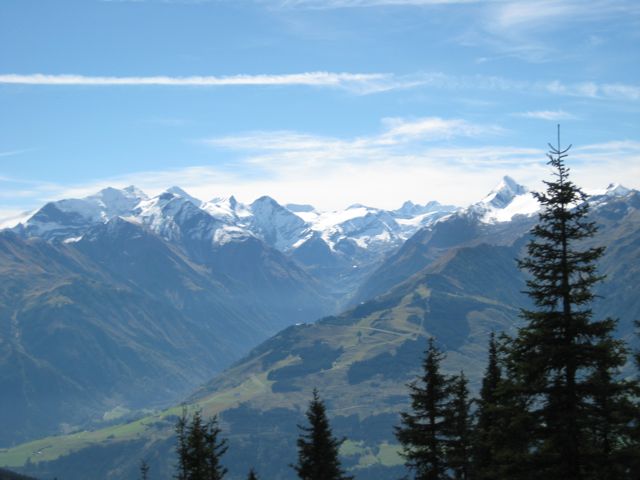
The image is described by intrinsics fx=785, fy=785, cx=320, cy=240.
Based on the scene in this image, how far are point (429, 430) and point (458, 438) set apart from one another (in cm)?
667

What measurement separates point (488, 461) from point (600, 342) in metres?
17.2

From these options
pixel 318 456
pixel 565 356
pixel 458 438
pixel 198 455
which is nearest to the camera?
pixel 565 356

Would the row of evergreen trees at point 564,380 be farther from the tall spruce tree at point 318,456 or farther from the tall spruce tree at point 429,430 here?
the tall spruce tree at point 318,456

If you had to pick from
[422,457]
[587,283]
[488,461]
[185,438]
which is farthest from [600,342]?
[185,438]

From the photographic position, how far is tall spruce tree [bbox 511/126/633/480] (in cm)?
2733

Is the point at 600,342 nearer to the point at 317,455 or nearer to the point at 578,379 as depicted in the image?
the point at 578,379

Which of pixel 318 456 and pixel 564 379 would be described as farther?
pixel 318 456

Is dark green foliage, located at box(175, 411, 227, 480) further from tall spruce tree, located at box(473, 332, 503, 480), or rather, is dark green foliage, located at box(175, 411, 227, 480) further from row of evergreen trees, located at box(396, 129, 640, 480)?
row of evergreen trees, located at box(396, 129, 640, 480)

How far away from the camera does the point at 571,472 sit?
1075 inches

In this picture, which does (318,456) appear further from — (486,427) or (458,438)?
(486,427)

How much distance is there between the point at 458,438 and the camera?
44.0 metres

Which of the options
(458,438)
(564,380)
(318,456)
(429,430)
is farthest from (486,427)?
(564,380)

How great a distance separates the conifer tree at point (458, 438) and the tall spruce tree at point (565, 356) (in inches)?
423

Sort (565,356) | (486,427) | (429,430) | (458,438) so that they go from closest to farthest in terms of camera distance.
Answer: (565,356) < (429,430) < (486,427) < (458,438)
